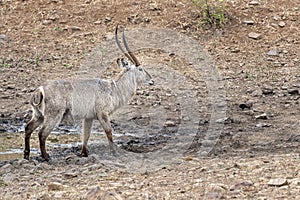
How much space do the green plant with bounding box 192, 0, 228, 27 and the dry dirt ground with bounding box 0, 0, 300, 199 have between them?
15 cm

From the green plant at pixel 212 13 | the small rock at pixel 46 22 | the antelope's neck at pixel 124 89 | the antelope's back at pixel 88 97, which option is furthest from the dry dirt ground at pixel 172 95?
the antelope's neck at pixel 124 89

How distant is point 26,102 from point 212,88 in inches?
128

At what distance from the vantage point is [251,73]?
12305 mm

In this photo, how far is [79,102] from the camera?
27.8 feet

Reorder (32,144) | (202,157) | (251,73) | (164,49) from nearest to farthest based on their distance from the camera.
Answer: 1. (202,157)
2. (32,144)
3. (251,73)
4. (164,49)

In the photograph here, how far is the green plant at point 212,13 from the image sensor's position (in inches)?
Result: 543

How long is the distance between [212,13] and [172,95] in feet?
9.98

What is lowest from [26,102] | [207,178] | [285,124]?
[26,102]

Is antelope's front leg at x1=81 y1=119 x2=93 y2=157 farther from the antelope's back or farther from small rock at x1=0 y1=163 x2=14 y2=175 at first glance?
small rock at x1=0 y1=163 x2=14 y2=175

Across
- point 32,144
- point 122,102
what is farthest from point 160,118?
point 32,144

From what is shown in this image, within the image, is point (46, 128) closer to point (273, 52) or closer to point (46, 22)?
point (273, 52)

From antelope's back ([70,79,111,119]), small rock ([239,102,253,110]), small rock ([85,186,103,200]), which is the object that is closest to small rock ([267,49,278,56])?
small rock ([239,102,253,110])

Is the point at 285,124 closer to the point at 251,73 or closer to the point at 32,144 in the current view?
the point at 251,73

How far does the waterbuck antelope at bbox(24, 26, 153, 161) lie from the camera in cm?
821
